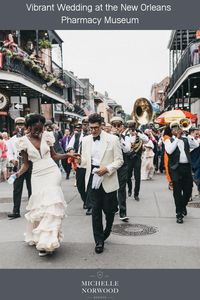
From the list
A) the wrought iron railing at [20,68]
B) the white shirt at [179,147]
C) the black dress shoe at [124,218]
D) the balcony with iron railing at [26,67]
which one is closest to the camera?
the white shirt at [179,147]

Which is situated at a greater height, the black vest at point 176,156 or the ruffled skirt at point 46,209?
the black vest at point 176,156

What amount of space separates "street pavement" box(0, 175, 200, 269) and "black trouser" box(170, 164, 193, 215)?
337 millimetres

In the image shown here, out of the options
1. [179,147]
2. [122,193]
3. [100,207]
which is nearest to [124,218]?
[122,193]

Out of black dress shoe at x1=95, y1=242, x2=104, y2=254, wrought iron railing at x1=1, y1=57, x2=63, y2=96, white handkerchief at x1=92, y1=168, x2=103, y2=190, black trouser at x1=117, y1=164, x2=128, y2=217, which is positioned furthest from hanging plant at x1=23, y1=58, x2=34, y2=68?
black dress shoe at x1=95, y1=242, x2=104, y2=254

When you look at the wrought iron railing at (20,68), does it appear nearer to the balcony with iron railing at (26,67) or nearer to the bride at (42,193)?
the balcony with iron railing at (26,67)

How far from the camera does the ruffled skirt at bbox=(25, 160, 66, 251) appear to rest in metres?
5.27

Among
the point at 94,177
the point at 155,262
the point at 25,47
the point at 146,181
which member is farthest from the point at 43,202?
the point at 25,47
